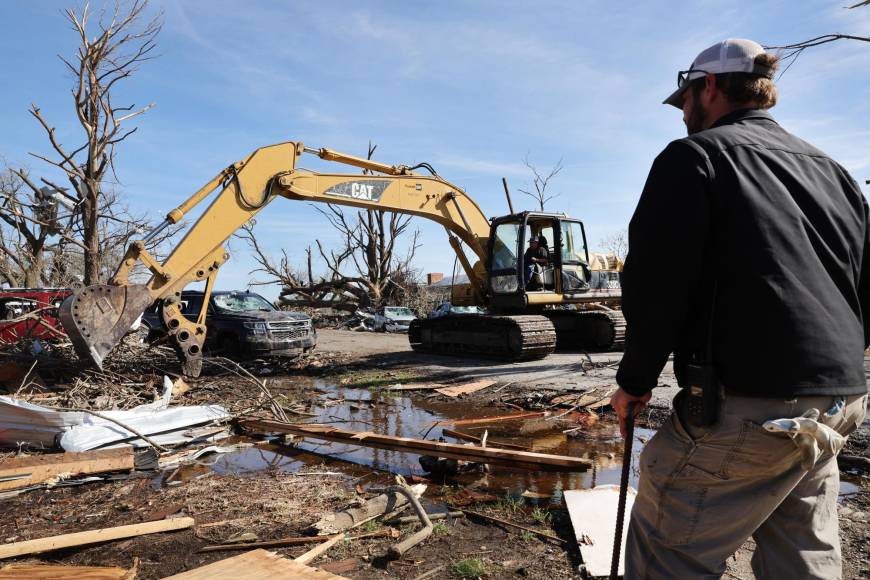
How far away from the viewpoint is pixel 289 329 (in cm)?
1387

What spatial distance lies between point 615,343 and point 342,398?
6.84m

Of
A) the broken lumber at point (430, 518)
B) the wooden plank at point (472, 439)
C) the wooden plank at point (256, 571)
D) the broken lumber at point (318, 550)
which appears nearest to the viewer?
the wooden plank at point (256, 571)

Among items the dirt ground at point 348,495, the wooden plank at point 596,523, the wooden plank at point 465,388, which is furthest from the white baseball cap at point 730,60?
the wooden plank at point 465,388

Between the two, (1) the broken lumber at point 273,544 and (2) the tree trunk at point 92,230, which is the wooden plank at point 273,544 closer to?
(1) the broken lumber at point 273,544

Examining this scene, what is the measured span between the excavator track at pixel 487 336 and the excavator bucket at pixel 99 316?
23.0ft

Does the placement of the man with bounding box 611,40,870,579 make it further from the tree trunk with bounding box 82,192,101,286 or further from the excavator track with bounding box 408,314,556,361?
the tree trunk with bounding box 82,192,101,286

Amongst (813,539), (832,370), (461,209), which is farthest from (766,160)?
(461,209)

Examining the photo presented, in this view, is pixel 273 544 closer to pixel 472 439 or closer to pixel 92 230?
pixel 472 439

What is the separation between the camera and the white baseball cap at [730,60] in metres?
2.14

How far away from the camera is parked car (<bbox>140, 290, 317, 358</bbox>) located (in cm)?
1329

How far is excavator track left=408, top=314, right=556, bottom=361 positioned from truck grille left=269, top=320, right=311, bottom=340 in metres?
2.88

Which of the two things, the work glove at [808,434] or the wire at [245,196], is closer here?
the work glove at [808,434]

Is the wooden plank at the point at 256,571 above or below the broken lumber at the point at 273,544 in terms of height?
above

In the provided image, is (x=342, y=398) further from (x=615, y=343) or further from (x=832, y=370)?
(x=832, y=370)
